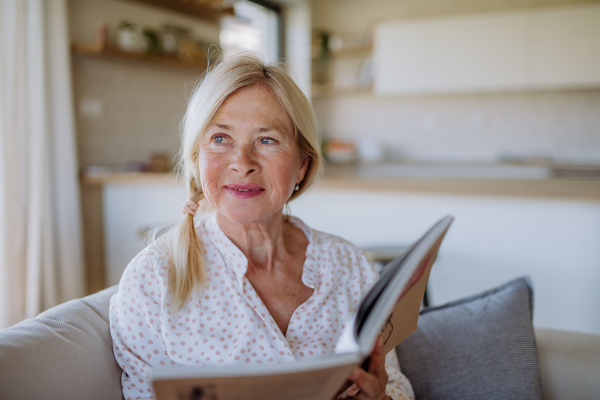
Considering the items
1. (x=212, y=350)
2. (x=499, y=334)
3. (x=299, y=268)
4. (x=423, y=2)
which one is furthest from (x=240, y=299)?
(x=423, y=2)

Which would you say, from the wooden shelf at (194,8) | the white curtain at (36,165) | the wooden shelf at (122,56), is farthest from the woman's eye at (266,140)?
the wooden shelf at (194,8)

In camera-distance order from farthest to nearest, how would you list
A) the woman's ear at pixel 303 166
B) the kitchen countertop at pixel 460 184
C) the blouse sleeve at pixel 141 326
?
1. the kitchen countertop at pixel 460 184
2. the woman's ear at pixel 303 166
3. the blouse sleeve at pixel 141 326

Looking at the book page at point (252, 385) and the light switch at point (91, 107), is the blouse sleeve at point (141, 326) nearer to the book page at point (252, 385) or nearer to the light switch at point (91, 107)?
the book page at point (252, 385)

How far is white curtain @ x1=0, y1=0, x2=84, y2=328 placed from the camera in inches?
107

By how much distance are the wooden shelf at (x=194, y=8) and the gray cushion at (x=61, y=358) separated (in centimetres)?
323

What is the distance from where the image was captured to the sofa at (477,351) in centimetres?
101

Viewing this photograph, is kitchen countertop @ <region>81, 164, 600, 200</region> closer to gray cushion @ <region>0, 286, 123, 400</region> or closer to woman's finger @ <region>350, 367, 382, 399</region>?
gray cushion @ <region>0, 286, 123, 400</region>

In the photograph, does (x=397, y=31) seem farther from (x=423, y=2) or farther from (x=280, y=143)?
(x=280, y=143)

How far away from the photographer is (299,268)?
1233 millimetres

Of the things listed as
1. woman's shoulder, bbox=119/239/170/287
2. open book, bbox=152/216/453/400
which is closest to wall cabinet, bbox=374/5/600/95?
woman's shoulder, bbox=119/239/170/287

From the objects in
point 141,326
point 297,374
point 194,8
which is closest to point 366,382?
point 297,374

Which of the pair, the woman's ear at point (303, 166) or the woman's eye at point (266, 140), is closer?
the woman's eye at point (266, 140)

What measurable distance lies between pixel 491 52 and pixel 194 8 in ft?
8.71

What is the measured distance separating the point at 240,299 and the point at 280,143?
35cm
